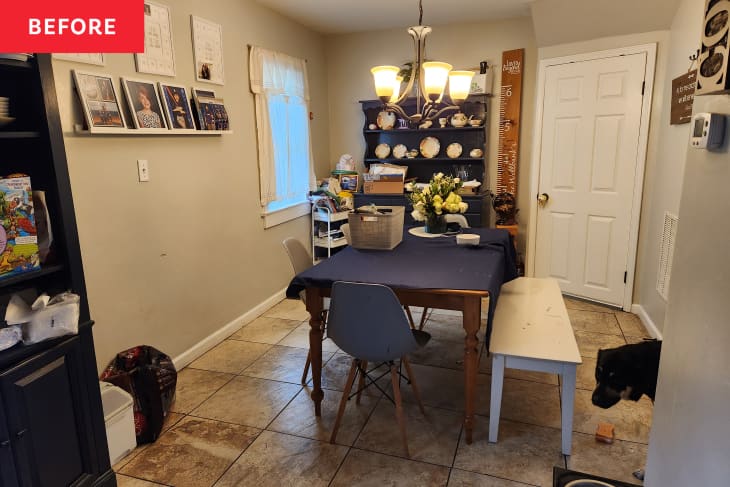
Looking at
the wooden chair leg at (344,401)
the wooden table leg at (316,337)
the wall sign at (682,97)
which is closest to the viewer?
the wooden chair leg at (344,401)

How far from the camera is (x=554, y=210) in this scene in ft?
13.5

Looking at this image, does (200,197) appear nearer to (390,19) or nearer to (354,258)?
(354,258)

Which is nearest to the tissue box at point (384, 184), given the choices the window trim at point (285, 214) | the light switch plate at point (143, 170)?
the window trim at point (285, 214)

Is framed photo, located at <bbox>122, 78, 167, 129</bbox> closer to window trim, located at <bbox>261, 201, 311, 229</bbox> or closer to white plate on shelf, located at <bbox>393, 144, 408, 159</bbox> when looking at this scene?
window trim, located at <bbox>261, 201, 311, 229</bbox>

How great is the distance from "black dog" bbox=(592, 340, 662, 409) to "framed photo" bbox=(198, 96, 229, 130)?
2.64 meters

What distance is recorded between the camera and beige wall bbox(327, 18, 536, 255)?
4395 millimetres

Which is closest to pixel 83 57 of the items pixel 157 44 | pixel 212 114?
pixel 157 44

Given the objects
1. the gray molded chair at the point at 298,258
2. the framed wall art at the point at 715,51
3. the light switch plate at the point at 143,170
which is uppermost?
the framed wall art at the point at 715,51

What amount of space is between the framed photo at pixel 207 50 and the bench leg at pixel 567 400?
2.75 m

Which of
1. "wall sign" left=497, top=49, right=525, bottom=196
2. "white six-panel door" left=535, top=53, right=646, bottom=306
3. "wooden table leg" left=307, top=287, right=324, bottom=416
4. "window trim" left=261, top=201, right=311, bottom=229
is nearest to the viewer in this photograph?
"wooden table leg" left=307, top=287, right=324, bottom=416

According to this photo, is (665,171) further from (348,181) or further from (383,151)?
(348,181)

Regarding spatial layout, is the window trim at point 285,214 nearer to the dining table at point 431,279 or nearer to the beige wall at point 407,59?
the beige wall at point 407,59

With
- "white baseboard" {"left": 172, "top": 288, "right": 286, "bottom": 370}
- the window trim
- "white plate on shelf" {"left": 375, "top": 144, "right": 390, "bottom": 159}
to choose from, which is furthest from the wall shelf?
"white plate on shelf" {"left": 375, "top": 144, "right": 390, "bottom": 159}

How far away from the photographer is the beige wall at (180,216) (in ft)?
7.79
